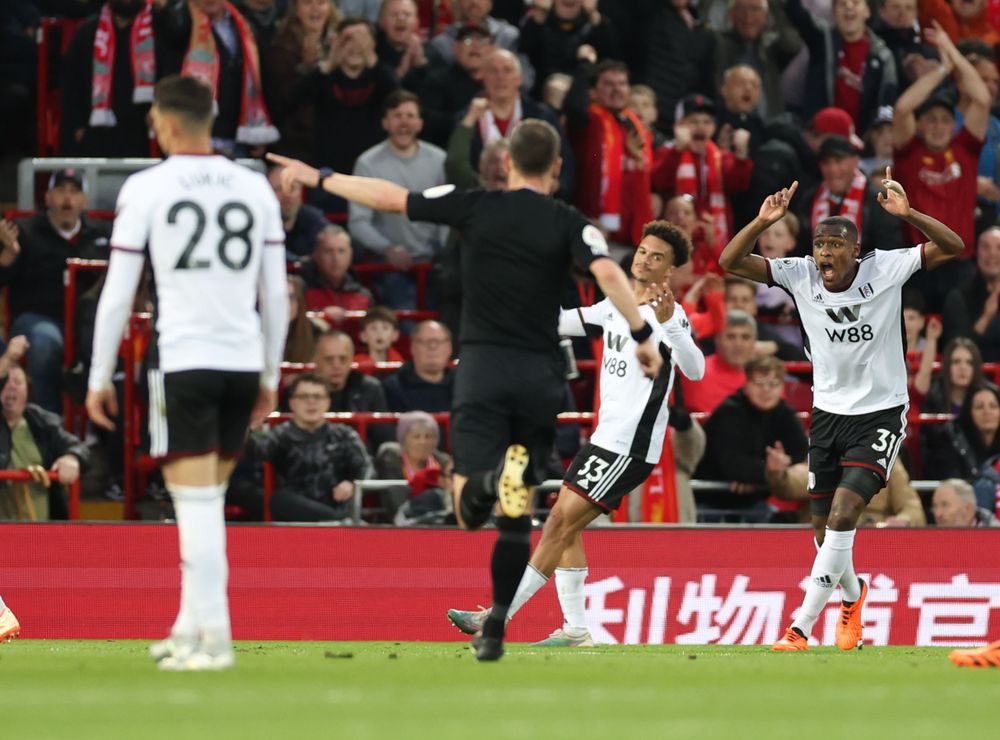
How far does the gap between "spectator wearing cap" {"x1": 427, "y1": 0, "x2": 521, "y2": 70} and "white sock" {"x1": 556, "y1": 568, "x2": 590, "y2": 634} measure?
7.70 m

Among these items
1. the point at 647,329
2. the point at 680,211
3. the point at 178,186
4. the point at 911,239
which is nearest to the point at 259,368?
the point at 178,186

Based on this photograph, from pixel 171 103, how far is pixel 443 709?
113 inches

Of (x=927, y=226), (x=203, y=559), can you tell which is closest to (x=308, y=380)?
(x=927, y=226)

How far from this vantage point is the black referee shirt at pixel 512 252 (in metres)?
9.35

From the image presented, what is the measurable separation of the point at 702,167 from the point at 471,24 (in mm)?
2524

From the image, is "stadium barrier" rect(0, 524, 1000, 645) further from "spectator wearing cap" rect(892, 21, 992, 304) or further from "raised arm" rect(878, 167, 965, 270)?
"spectator wearing cap" rect(892, 21, 992, 304)

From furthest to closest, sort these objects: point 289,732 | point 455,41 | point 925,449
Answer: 1. point 455,41
2. point 925,449
3. point 289,732

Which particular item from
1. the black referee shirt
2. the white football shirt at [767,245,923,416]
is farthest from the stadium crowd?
the black referee shirt

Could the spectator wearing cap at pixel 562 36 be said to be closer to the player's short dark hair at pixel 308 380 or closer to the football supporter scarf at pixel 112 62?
the football supporter scarf at pixel 112 62

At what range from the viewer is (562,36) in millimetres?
19547

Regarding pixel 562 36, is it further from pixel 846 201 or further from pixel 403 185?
pixel 846 201

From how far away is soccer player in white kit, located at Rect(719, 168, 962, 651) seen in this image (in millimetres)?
11883

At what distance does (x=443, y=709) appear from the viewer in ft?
24.0

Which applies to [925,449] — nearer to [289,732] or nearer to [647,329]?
[647,329]
